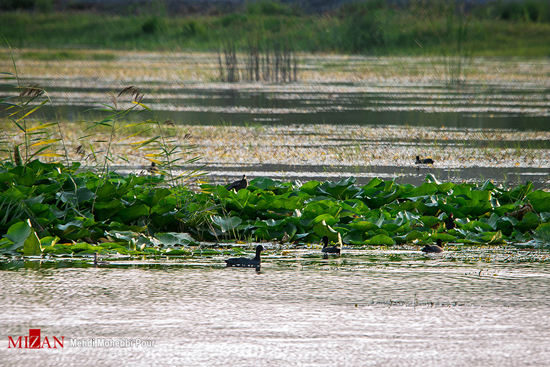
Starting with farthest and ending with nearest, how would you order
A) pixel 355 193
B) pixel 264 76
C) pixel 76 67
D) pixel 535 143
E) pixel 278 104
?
1. pixel 76 67
2. pixel 264 76
3. pixel 278 104
4. pixel 535 143
5. pixel 355 193

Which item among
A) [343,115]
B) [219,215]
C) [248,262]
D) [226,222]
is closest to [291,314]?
[248,262]

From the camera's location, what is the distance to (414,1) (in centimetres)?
4156

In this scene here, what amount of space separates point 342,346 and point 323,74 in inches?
1041

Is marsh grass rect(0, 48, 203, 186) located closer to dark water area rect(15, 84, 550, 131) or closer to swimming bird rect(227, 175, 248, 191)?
swimming bird rect(227, 175, 248, 191)

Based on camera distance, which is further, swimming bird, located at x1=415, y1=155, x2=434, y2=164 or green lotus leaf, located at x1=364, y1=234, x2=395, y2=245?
swimming bird, located at x1=415, y1=155, x2=434, y2=164

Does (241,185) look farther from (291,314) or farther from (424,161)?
(424,161)

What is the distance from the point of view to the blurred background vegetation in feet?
120

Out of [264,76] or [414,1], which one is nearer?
[264,76]

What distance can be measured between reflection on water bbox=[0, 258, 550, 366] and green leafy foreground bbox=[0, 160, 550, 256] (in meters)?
0.78

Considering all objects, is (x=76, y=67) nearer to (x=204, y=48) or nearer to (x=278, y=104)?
(x=204, y=48)

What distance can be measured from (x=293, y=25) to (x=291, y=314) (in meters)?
38.8

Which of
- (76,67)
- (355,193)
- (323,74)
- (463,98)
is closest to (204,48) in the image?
(76,67)

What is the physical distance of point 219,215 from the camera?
641 cm

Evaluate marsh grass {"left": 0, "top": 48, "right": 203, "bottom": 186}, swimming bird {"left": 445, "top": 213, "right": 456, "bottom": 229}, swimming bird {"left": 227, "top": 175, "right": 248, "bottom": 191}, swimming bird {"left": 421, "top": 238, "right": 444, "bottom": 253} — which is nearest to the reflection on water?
swimming bird {"left": 421, "top": 238, "right": 444, "bottom": 253}
